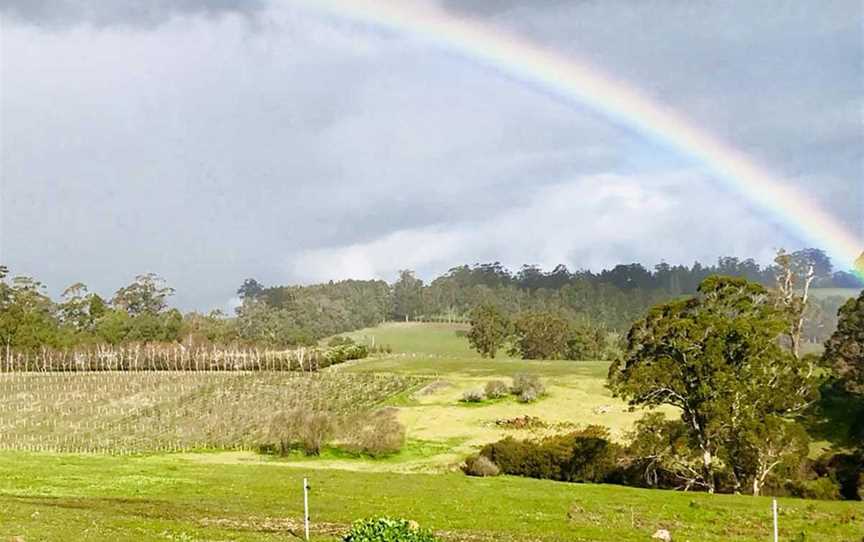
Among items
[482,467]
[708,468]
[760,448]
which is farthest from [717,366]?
[482,467]

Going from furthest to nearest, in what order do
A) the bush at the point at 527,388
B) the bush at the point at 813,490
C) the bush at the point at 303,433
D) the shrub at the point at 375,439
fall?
the bush at the point at 527,388
the shrub at the point at 375,439
the bush at the point at 303,433
the bush at the point at 813,490

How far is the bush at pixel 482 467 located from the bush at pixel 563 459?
826 mm

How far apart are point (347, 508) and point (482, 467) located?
104ft

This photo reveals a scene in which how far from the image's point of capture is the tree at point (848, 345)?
322 ft

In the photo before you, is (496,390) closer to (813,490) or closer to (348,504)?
(813,490)

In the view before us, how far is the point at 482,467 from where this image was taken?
74.6 meters

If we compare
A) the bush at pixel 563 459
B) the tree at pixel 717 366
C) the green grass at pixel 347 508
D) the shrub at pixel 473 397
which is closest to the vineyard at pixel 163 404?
the shrub at pixel 473 397

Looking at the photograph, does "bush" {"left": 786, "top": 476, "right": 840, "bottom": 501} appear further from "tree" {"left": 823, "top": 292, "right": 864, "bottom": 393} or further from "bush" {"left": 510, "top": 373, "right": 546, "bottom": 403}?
"bush" {"left": 510, "top": 373, "right": 546, "bottom": 403}

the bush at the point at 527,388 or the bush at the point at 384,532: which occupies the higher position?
the bush at the point at 384,532

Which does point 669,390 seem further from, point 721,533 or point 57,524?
point 57,524

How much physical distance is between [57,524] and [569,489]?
110 ft

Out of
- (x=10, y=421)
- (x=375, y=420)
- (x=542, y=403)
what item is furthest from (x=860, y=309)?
(x=10, y=421)

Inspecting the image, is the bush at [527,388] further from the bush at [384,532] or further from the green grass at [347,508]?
the bush at [384,532]

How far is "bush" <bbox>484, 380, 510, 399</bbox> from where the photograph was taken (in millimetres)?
129250
